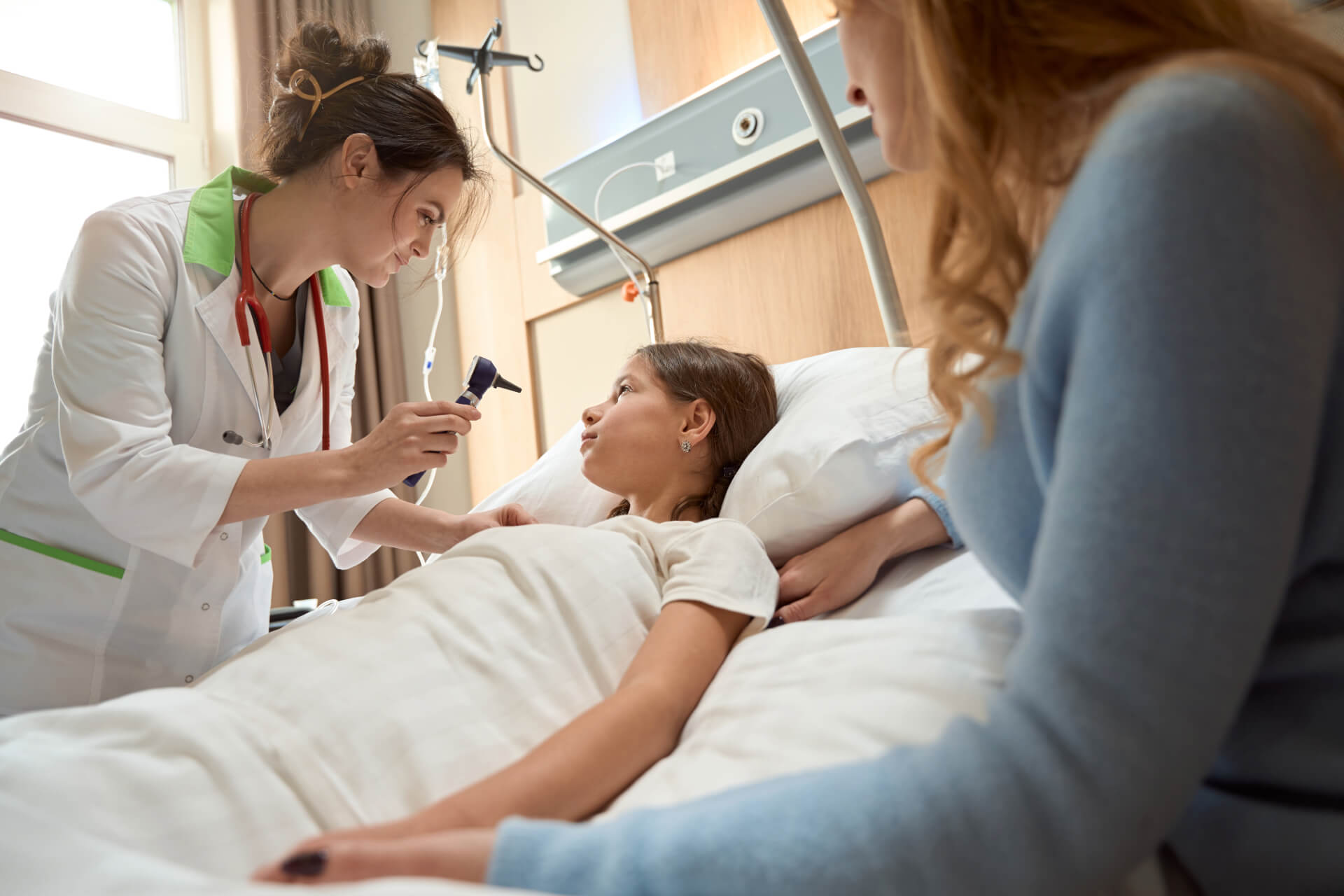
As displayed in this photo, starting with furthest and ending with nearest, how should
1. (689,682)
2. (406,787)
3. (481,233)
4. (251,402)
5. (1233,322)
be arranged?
(481,233) < (251,402) < (689,682) < (406,787) < (1233,322)

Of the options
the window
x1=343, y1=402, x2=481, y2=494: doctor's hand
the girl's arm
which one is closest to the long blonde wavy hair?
the girl's arm

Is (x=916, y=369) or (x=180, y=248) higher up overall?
(x=180, y=248)

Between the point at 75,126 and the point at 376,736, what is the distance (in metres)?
3.07

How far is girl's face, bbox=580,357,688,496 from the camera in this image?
1.49 metres

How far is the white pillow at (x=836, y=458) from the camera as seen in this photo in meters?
1.21

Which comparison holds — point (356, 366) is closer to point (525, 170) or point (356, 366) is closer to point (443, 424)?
point (525, 170)

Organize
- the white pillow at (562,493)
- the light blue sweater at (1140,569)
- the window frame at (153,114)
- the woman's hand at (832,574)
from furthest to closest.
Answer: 1. the window frame at (153,114)
2. the white pillow at (562,493)
3. the woman's hand at (832,574)
4. the light blue sweater at (1140,569)

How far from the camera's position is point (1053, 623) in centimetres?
43

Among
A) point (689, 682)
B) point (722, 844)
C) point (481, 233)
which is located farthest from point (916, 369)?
point (481, 233)

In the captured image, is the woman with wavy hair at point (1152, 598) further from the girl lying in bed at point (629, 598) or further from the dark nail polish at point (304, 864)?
the girl lying in bed at point (629, 598)

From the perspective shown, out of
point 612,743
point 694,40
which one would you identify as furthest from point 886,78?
point 694,40

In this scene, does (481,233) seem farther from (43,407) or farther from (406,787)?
(406,787)

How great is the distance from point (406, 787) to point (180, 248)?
1.11 m

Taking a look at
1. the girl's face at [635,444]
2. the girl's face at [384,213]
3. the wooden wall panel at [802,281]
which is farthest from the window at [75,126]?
the girl's face at [635,444]
